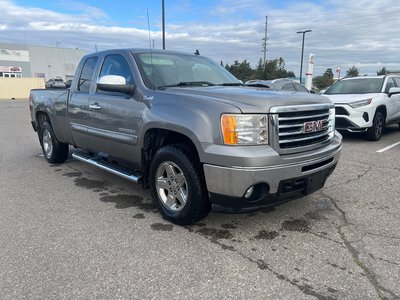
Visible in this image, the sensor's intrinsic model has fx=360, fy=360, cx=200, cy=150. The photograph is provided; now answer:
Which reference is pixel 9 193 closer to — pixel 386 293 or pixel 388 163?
pixel 386 293

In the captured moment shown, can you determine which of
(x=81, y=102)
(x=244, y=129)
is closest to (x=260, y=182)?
(x=244, y=129)

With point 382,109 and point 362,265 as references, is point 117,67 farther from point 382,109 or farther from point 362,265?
point 382,109

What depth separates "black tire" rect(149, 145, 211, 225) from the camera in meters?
3.51

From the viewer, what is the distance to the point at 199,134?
3.35 m

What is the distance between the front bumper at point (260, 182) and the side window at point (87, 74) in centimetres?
285

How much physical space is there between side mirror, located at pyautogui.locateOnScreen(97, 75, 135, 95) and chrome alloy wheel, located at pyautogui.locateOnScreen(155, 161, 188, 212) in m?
1.01

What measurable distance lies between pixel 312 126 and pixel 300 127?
22 cm

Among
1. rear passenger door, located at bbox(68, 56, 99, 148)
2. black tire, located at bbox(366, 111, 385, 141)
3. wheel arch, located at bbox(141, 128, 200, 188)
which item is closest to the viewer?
wheel arch, located at bbox(141, 128, 200, 188)

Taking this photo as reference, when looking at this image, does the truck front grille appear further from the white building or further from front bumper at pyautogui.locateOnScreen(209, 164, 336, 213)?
the white building

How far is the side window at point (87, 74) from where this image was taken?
530 centimetres

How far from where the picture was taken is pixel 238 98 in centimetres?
340

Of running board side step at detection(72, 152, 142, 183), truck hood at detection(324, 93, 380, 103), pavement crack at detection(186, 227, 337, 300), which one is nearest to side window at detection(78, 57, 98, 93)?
running board side step at detection(72, 152, 142, 183)

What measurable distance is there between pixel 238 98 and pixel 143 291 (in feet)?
6.14

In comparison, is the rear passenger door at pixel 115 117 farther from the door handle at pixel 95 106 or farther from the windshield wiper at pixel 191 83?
the windshield wiper at pixel 191 83
